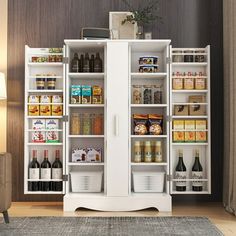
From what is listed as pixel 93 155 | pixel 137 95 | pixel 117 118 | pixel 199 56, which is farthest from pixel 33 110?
pixel 199 56

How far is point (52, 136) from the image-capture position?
4824 millimetres

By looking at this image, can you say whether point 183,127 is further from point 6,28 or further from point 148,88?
point 6,28

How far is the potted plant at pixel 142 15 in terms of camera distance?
483 centimetres

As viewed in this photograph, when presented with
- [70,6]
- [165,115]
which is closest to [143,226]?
[165,115]

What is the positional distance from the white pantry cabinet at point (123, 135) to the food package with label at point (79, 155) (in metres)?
0.07

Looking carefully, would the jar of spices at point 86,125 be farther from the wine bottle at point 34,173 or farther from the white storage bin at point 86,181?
the wine bottle at point 34,173

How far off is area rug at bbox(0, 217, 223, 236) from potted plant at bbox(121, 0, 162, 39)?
1.94 m

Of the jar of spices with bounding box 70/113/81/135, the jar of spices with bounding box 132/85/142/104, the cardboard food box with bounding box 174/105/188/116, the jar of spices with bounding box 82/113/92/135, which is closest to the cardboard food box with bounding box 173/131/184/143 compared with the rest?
the cardboard food box with bounding box 174/105/188/116

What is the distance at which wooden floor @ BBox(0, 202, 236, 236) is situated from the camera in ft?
13.9

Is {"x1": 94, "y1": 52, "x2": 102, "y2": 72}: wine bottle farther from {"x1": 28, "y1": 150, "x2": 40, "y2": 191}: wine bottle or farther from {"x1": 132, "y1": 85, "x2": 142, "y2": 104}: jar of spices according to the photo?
{"x1": 28, "y1": 150, "x2": 40, "y2": 191}: wine bottle

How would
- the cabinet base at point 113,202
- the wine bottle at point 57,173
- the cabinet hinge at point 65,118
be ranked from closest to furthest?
the cabinet base at point 113,202
the cabinet hinge at point 65,118
the wine bottle at point 57,173

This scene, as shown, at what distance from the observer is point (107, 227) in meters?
3.78

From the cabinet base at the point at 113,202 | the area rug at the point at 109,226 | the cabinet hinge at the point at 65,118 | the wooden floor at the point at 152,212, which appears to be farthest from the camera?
the cabinet hinge at the point at 65,118

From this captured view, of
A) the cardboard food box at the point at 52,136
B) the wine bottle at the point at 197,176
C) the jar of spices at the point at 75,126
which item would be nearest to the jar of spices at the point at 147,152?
the wine bottle at the point at 197,176
